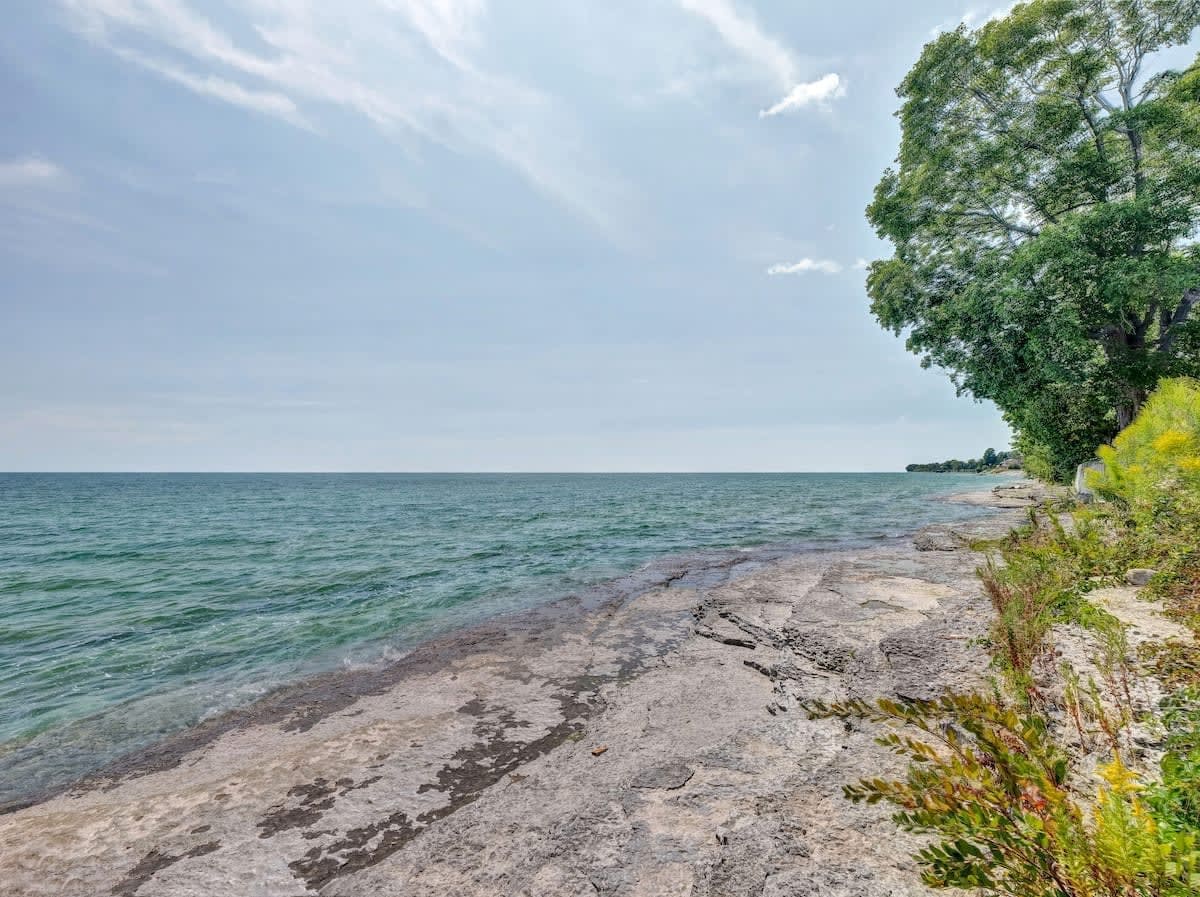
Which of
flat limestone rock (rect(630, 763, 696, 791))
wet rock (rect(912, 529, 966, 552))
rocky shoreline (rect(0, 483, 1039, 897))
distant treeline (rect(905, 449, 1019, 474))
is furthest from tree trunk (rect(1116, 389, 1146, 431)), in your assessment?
distant treeline (rect(905, 449, 1019, 474))

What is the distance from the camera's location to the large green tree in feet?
45.7

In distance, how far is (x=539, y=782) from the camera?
4902mm

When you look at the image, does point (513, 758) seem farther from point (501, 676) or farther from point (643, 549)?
point (643, 549)

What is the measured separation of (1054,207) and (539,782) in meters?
22.9

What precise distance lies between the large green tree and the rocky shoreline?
39.1 ft

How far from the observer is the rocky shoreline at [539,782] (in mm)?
3578

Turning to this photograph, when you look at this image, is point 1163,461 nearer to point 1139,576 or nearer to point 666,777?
point 1139,576

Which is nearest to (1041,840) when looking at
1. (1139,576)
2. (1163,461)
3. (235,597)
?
(1139,576)

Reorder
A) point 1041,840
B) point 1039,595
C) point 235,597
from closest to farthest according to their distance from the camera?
point 1041,840 → point 1039,595 → point 235,597

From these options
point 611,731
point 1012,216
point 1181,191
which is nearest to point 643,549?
point 611,731

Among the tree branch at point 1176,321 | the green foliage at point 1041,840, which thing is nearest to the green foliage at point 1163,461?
the tree branch at point 1176,321

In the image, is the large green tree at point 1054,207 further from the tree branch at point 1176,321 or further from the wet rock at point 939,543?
the wet rock at point 939,543

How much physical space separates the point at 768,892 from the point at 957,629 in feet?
18.5

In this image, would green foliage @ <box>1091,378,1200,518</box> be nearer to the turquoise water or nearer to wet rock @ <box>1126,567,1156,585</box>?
wet rock @ <box>1126,567,1156,585</box>
